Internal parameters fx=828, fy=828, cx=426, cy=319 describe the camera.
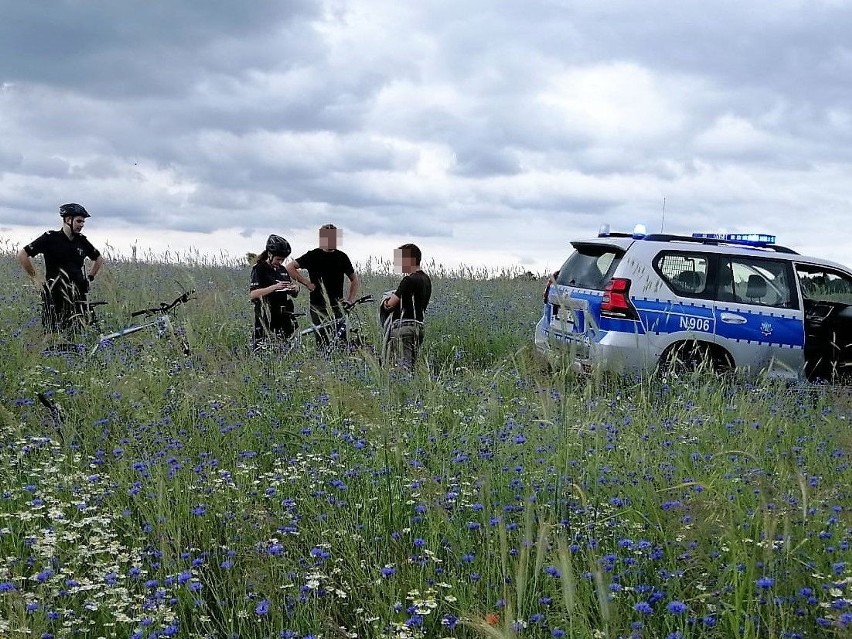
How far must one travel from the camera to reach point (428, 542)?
152 inches

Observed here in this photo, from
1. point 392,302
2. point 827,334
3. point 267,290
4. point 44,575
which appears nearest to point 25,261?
point 267,290

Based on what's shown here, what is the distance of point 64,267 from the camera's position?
9391 mm

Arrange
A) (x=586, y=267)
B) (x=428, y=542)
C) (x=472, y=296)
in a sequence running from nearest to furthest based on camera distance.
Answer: (x=428, y=542) → (x=586, y=267) → (x=472, y=296)

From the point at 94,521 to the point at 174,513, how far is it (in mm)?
396

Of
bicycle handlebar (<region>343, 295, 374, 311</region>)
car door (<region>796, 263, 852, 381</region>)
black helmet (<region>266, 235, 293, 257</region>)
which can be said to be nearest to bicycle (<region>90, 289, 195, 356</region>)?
black helmet (<region>266, 235, 293, 257</region>)

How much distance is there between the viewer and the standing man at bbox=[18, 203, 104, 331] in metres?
9.30

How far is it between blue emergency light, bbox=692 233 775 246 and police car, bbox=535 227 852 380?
23mm

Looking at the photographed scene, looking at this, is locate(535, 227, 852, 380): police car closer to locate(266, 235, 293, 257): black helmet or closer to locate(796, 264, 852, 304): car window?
locate(796, 264, 852, 304): car window

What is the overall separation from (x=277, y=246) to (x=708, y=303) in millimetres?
4600

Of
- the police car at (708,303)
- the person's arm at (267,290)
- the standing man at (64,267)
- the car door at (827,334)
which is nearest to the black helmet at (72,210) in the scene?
the standing man at (64,267)

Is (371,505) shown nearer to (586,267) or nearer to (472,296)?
(586,267)

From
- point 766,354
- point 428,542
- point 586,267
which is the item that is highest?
point 586,267

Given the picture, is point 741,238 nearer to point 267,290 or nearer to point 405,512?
point 267,290

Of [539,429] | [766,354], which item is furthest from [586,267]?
[539,429]
